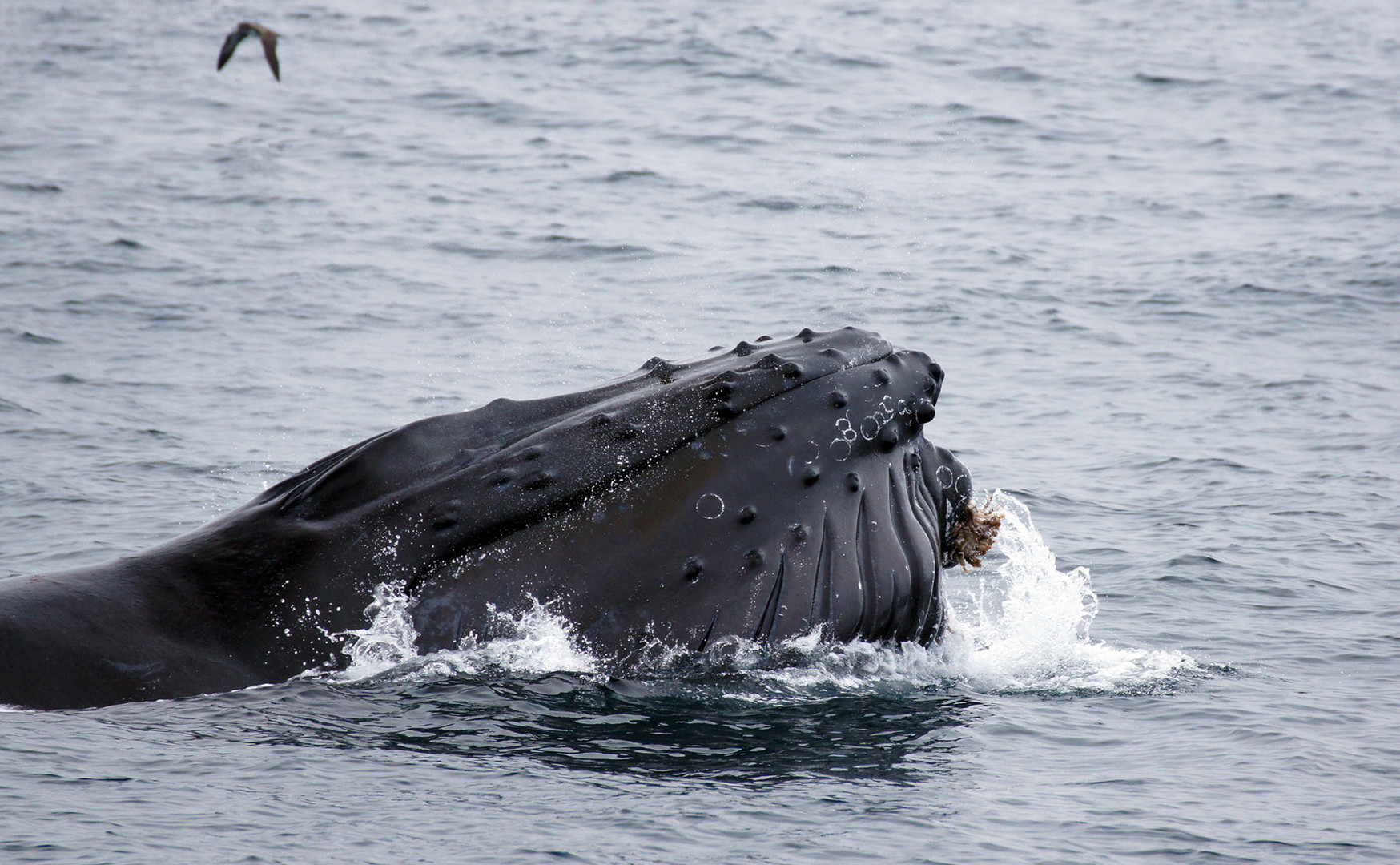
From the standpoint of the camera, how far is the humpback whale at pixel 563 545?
5.83m

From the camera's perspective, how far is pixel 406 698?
6.61 m

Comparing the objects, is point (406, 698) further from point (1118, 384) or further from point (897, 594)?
point (1118, 384)

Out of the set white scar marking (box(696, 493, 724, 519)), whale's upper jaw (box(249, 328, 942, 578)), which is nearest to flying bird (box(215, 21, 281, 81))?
whale's upper jaw (box(249, 328, 942, 578))

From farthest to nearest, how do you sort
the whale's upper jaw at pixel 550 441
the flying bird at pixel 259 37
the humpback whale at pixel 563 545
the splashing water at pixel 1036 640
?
the flying bird at pixel 259 37 → the splashing water at pixel 1036 640 → the whale's upper jaw at pixel 550 441 → the humpback whale at pixel 563 545

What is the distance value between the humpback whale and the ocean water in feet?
0.51

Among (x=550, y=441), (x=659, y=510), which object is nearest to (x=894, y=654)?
(x=659, y=510)

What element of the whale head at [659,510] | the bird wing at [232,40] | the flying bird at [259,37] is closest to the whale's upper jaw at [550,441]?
the whale head at [659,510]

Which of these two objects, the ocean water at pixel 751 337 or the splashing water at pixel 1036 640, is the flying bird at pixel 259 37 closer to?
the ocean water at pixel 751 337

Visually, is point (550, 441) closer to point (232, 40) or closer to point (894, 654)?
point (894, 654)

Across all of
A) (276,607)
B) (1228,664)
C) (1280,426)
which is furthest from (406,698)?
(1280,426)

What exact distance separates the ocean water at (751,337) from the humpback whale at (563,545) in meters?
0.15

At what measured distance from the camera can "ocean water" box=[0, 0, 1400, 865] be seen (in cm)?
614

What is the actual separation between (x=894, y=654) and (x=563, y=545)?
1421 mm

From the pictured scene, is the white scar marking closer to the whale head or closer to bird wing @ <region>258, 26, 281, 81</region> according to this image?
the whale head
